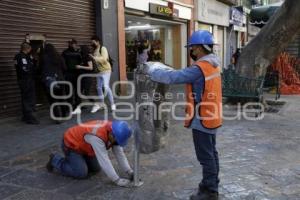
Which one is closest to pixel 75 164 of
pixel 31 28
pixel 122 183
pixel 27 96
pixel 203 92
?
pixel 122 183

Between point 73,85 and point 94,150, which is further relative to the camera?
point 73,85

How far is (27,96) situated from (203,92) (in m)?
4.73

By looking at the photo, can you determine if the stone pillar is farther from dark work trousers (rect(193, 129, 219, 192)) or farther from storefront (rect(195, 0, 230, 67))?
storefront (rect(195, 0, 230, 67))

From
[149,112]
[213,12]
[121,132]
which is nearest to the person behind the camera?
[149,112]

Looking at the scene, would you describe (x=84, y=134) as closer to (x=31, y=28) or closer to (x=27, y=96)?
(x=27, y=96)

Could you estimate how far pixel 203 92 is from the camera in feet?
14.1

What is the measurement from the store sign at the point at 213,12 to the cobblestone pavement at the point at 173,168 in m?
13.5

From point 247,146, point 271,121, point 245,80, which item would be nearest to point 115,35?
point 245,80

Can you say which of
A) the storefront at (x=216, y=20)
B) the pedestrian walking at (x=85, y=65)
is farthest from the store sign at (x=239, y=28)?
the pedestrian walking at (x=85, y=65)

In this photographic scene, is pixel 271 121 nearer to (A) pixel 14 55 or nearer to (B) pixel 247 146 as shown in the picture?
(B) pixel 247 146

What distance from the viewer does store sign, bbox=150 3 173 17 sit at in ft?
48.8

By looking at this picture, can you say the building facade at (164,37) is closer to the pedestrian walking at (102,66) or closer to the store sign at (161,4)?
the store sign at (161,4)

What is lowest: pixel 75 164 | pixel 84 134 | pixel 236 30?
pixel 75 164

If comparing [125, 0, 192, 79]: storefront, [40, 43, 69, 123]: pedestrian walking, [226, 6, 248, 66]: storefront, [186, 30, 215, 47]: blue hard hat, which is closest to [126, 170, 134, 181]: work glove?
[186, 30, 215, 47]: blue hard hat
